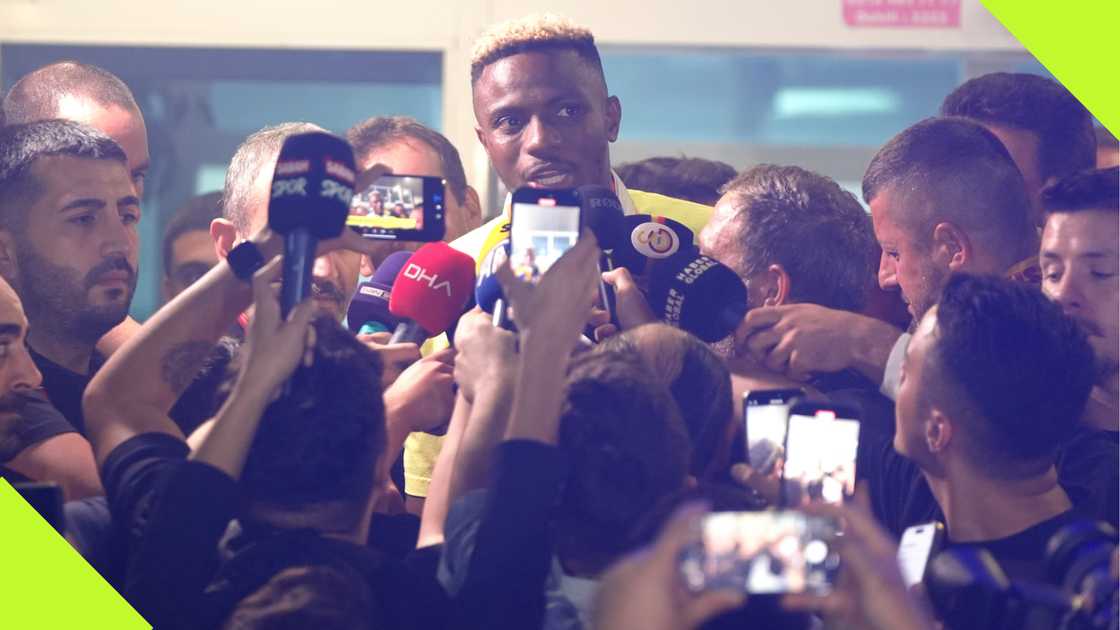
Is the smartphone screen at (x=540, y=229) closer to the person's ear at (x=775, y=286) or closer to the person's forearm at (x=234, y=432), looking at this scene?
the person's forearm at (x=234, y=432)

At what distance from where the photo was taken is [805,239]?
2.39 meters

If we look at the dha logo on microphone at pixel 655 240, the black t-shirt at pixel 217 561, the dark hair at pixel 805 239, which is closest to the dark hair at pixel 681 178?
the dark hair at pixel 805 239

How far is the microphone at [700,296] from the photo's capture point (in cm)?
210

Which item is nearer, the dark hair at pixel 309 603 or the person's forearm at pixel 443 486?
the dark hair at pixel 309 603

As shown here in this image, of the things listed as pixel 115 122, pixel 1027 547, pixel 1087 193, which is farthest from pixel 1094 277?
pixel 115 122

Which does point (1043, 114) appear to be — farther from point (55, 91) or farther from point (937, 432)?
point (55, 91)

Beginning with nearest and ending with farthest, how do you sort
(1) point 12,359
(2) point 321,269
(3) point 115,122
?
(1) point 12,359
(2) point 321,269
(3) point 115,122

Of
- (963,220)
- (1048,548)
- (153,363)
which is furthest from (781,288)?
(153,363)

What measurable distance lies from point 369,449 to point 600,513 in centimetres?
27

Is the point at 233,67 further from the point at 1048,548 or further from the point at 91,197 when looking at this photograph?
the point at 1048,548

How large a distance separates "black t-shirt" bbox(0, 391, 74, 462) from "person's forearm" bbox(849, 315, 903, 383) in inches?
42.5

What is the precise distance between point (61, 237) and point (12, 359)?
1.09ft

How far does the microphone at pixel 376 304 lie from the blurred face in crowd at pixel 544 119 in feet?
1.44

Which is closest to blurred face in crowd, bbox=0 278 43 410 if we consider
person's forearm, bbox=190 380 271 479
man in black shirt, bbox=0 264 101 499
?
man in black shirt, bbox=0 264 101 499
